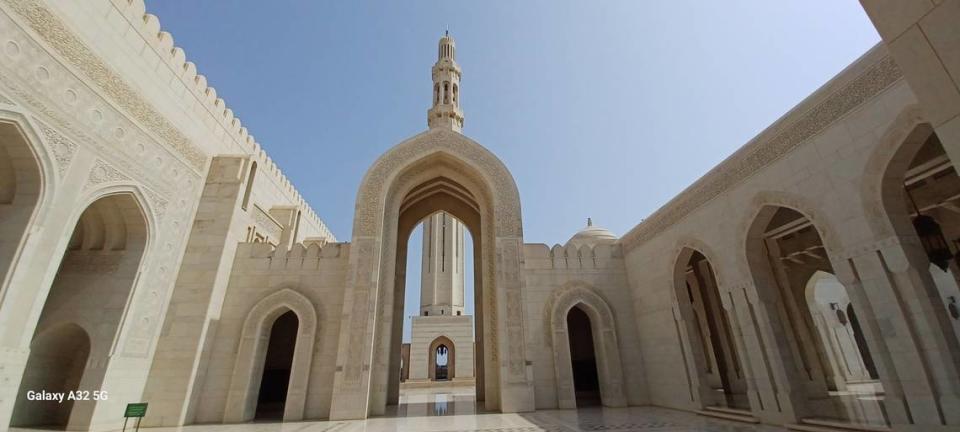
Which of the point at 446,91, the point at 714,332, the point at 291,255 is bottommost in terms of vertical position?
the point at 714,332

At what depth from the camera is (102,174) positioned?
22.0 ft

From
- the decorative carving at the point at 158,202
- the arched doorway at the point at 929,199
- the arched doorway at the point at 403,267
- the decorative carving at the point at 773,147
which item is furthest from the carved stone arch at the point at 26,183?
the decorative carving at the point at 773,147

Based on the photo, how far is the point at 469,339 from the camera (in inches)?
776

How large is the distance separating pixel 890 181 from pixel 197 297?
1169 cm

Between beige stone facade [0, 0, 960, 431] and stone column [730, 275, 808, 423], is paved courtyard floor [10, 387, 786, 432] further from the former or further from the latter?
beige stone facade [0, 0, 960, 431]

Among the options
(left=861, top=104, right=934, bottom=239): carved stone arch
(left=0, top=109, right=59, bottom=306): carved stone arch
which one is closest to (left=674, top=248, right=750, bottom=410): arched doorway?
(left=861, top=104, right=934, bottom=239): carved stone arch

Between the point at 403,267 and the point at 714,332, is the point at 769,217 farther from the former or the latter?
the point at 403,267

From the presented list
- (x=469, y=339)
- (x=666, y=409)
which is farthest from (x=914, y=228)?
(x=469, y=339)

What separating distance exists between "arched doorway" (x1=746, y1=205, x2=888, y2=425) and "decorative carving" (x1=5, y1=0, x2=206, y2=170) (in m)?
11.1

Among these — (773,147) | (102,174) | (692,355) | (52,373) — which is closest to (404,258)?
(102,174)

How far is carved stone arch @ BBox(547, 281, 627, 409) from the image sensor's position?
9188mm

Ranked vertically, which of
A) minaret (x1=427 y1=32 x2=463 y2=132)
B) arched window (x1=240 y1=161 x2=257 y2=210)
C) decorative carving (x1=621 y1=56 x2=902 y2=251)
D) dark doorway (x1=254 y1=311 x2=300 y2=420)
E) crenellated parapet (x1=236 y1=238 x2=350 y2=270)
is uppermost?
minaret (x1=427 y1=32 x2=463 y2=132)

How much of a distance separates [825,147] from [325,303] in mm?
9738

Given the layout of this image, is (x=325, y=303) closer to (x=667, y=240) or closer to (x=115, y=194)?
(x=115, y=194)
